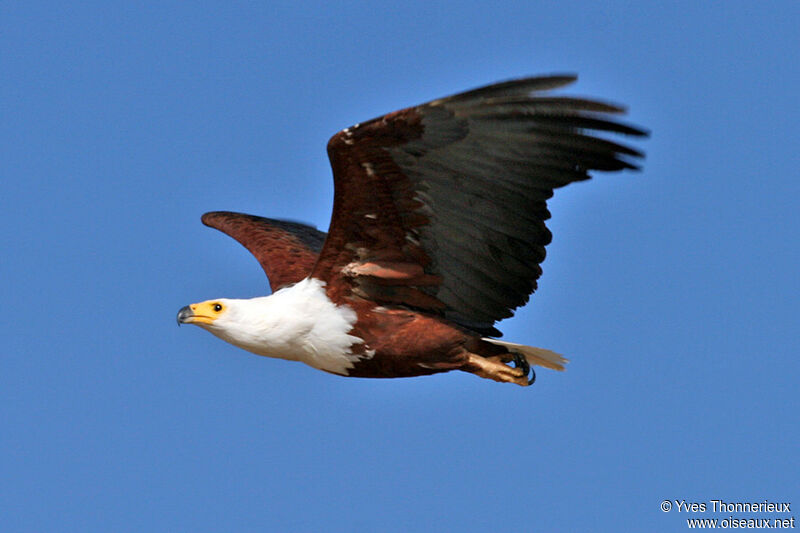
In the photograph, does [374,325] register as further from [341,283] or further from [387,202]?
[387,202]

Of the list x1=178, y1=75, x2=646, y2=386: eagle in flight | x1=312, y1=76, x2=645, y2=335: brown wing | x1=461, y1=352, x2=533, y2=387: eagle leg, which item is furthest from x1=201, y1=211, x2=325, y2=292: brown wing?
x1=461, y1=352, x2=533, y2=387: eagle leg

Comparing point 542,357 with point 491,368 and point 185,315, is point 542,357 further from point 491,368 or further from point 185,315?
point 185,315

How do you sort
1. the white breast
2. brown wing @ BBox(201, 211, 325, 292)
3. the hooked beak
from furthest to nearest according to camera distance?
brown wing @ BBox(201, 211, 325, 292) < the hooked beak < the white breast

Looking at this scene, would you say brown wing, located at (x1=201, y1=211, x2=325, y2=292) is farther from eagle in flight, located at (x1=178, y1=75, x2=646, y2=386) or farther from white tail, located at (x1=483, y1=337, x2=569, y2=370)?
white tail, located at (x1=483, y1=337, x2=569, y2=370)

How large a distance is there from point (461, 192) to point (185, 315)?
2.78 metres

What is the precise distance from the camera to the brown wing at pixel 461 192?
942cm

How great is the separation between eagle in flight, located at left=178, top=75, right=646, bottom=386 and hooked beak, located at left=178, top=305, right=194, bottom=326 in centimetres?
2

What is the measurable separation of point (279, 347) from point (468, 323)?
1562mm

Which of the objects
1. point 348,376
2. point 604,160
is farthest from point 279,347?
point 604,160

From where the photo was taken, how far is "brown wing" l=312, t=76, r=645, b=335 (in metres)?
9.42

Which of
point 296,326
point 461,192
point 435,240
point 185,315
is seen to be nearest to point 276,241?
point 185,315

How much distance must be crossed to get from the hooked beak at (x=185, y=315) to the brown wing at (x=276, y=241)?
1.13 metres

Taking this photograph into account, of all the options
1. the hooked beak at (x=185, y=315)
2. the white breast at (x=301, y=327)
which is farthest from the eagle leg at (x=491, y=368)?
the hooked beak at (x=185, y=315)

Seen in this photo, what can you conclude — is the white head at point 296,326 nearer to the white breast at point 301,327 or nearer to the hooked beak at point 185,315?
the white breast at point 301,327
